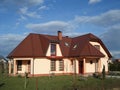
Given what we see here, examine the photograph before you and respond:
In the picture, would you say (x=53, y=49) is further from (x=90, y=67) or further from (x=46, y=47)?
(x=90, y=67)

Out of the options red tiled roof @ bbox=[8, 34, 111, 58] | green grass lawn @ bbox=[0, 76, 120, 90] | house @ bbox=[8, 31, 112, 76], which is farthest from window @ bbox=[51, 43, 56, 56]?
green grass lawn @ bbox=[0, 76, 120, 90]

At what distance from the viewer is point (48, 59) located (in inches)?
1267

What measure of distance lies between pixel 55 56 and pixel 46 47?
1.90 meters

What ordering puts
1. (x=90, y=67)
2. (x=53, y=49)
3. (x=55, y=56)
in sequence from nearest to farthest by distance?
(x=55, y=56) < (x=53, y=49) < (x=90, y=67)

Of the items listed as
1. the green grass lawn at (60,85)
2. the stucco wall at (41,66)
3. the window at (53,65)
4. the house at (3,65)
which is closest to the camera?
the green grass lawn at (60,85)

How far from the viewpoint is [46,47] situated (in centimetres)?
3250

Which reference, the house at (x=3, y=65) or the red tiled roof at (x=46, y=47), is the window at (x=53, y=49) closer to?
the red tiled roof at (x=46, y=47)

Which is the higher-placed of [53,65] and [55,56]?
[55,56]

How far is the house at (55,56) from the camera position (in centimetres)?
3125

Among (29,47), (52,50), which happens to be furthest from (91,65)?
(29,47)

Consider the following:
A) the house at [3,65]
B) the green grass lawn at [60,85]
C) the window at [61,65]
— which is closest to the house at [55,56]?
the window at [61,65]

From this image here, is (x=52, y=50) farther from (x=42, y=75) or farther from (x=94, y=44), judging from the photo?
(x=94, y=44)

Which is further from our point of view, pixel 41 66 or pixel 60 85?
pixel 41 66

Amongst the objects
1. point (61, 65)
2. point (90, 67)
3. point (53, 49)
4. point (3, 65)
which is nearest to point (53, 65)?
point (61, 65)
